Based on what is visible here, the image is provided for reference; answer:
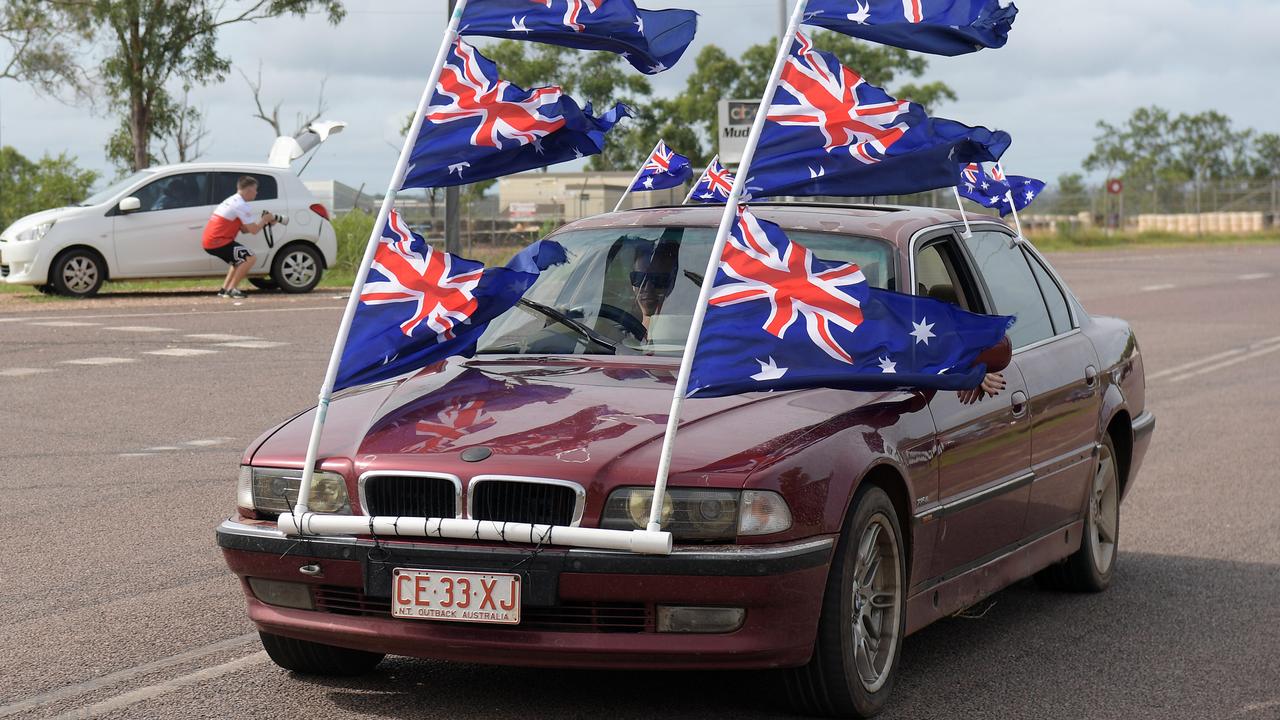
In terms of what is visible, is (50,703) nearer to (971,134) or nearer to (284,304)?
(971,134)

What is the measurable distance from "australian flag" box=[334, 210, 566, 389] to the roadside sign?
974 inches

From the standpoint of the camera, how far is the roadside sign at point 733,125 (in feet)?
100

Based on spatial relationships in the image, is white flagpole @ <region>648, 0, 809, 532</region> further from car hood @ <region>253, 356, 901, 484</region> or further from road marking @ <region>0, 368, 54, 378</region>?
road marking @ <region>0, 368, 54, 378</region>

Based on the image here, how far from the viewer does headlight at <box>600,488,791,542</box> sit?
15.1 ft

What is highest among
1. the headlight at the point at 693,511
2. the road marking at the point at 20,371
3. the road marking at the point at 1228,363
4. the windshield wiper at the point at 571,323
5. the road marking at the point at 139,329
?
the windshield wiper at the point at 571,323

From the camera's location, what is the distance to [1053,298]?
7.20 metres

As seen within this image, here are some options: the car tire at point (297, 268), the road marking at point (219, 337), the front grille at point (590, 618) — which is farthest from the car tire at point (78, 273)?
the front grille at point (590, 618)

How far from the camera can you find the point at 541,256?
6086 mm

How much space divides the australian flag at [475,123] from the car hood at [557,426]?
25.6 inches

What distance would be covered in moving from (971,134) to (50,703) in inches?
126

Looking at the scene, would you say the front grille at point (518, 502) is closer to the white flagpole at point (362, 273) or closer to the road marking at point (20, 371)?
the white flagpole at point (362, 273)

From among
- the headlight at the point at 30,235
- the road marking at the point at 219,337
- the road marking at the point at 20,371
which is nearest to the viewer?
the road marking at the point at 20,371

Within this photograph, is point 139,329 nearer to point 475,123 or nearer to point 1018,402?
point 475,123

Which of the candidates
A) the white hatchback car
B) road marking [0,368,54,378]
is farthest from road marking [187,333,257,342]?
the white hatchback car
